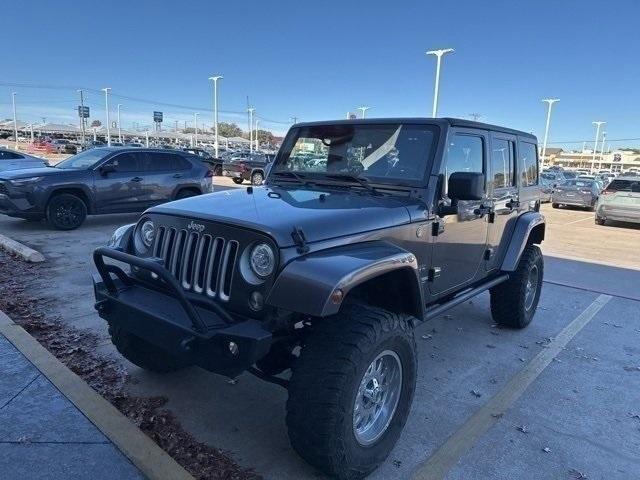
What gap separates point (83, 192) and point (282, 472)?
28.5 ft

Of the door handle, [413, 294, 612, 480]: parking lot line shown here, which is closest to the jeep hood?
the door handle

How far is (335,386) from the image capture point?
96.4 inches

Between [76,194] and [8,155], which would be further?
[8,155]

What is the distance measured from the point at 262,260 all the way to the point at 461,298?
6.82 feet

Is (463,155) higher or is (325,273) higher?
(463,155)

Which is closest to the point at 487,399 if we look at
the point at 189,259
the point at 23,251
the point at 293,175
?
the point at 293,175

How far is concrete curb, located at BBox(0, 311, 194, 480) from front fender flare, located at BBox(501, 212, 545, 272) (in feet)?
11.5

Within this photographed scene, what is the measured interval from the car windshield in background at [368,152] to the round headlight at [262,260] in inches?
54.7

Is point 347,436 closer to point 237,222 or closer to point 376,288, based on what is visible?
point 376,288

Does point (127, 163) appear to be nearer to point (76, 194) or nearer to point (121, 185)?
point (121, 185)

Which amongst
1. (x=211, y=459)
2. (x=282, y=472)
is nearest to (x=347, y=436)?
(x=282, y=472)

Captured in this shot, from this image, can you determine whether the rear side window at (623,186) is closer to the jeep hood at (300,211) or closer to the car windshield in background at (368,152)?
the car windshield in background at (368,152)

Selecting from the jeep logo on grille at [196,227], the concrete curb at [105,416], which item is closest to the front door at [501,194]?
the jeep logo on grille at [196,227]

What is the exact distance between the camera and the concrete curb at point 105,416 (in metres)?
2.67
